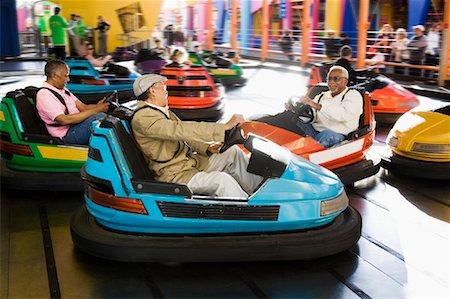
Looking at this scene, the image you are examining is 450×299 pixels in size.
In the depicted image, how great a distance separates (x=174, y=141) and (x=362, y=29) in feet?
24.6

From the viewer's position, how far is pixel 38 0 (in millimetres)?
13500

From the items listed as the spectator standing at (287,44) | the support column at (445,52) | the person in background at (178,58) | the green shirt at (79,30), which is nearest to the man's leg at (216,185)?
the person in background at (178,58)

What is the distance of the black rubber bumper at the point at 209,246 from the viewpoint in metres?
1.99

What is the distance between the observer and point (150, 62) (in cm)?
741

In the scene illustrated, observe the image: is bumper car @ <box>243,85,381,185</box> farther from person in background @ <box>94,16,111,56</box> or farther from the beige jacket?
person in background @ <box>94,16,111,56</box>

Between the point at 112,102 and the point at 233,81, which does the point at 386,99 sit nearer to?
the point at 112,102

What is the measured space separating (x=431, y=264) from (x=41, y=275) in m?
1.58

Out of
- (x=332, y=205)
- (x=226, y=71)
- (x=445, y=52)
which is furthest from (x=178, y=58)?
(x=445, y=52)

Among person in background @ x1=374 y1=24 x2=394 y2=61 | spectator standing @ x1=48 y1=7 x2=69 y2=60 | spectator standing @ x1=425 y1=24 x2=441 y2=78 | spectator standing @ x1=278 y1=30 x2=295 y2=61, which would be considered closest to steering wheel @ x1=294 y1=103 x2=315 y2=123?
spectator standing @ x1=425 y1=24 x2=441 y2=78

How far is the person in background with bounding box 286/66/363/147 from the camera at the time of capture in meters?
3.10

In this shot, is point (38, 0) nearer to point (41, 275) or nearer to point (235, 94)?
point (235, 94)

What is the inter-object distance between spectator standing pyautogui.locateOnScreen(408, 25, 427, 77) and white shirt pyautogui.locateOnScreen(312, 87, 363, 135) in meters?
5.74

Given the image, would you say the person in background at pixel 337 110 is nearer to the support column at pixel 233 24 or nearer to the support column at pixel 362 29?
the support column at pixel 362 29

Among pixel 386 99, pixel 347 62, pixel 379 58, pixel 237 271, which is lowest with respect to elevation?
pixel 237 271
